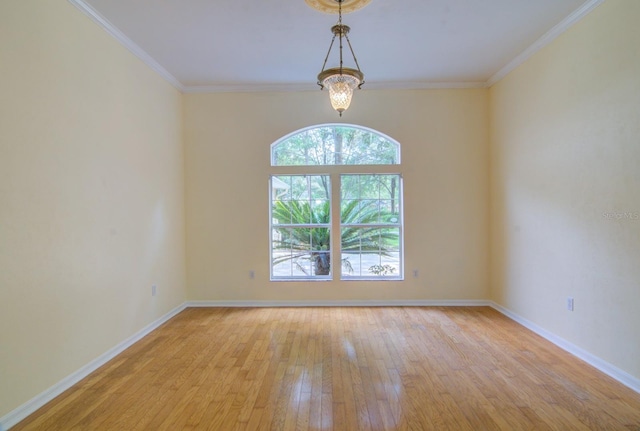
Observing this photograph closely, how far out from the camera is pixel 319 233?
14.6 ft

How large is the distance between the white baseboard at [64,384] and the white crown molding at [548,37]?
5.01 m

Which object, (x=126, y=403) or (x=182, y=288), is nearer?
(x=126, y=403)

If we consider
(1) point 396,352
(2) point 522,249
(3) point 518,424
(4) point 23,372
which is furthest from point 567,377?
(4) point 23,372

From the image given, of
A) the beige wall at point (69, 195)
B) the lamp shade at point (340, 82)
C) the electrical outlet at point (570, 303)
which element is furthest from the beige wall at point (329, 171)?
Result: the lamp shade at point (340, 82)

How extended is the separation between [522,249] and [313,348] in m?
2.59

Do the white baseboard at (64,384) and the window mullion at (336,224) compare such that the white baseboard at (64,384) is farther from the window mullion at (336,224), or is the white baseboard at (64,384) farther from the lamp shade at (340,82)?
the lamp shade at (340,82)

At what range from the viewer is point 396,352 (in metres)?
2.88

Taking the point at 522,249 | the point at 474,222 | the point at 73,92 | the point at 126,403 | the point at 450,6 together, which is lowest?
the point at 126,403

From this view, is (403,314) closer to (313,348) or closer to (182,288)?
(313,348)

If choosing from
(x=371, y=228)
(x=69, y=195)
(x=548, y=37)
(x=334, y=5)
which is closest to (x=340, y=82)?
(x=334, y=5)

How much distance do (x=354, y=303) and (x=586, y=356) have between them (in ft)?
8.01

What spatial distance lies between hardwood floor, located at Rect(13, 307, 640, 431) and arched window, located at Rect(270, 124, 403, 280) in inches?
41.8

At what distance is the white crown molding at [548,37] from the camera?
2607 millimetres

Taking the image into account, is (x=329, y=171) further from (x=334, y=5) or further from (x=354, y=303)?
(x=334, y=5)
